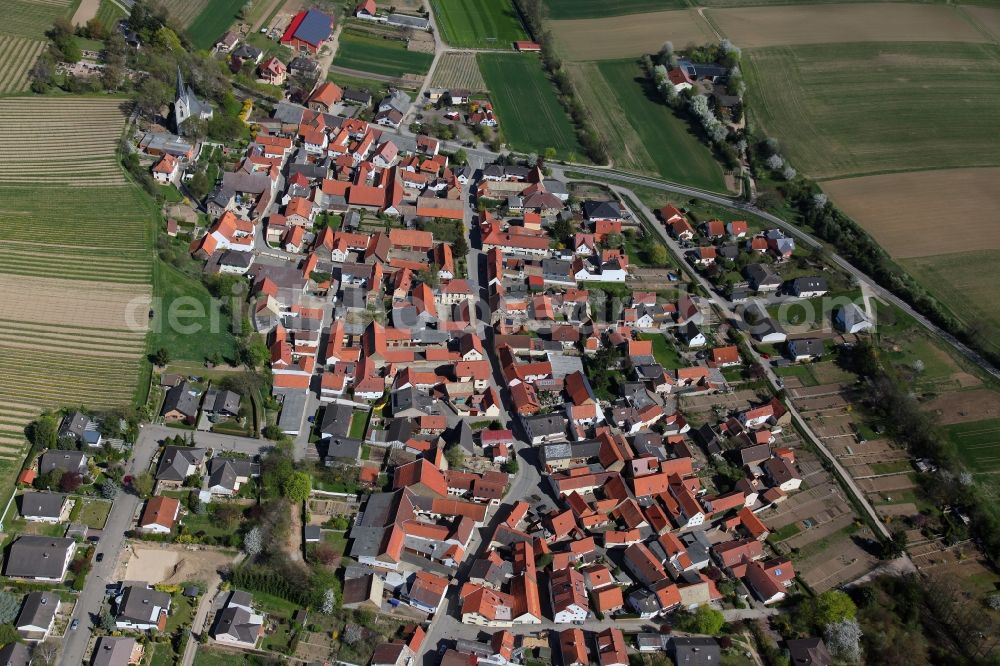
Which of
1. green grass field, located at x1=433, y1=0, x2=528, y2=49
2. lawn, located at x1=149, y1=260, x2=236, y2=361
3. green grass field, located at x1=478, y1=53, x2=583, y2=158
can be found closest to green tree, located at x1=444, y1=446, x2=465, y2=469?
lawn, located at x1=149, y1=260, x2=236, y2=361

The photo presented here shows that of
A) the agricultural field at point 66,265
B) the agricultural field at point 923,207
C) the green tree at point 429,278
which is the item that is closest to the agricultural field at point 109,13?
the agricultural field at point 66,265

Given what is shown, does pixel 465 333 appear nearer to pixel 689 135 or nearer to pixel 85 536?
pixel 85 536

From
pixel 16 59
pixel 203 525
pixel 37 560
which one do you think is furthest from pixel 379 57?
pixel 37 560

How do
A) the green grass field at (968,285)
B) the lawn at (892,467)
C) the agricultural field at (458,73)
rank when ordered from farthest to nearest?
1. the agricultural field at (458,73)
2. the green grass field at (968,285)
3. the lawn at (892,467)

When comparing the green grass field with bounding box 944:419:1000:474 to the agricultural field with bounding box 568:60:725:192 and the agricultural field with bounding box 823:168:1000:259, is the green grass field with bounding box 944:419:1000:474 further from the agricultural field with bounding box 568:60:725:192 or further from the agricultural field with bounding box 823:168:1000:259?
the agricultural field with bounding box 568:60:725:192

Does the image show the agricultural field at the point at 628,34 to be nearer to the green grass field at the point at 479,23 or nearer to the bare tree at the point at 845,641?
the green grass field at the point at 479,23

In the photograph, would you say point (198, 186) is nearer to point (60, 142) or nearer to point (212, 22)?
point (60, 142)

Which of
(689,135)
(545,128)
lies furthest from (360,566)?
(689,135)
